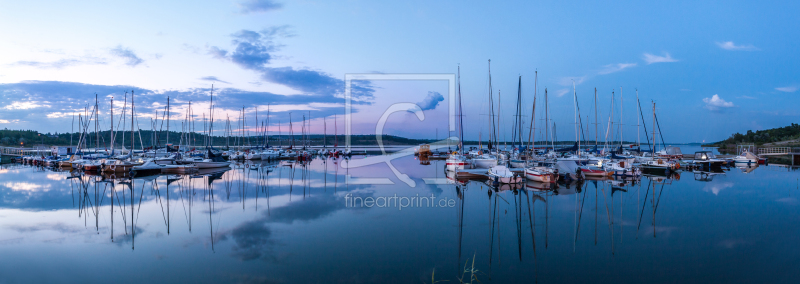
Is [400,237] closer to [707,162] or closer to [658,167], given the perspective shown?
[658,167]

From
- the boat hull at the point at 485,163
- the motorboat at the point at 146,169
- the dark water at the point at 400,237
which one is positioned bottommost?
the dark water at the point at 400,237

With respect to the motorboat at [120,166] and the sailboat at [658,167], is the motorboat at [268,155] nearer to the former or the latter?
the motorboat at [120,166]

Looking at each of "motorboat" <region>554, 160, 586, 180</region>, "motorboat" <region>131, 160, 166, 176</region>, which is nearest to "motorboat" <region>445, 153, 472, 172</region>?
"motorboat" <region>554, 160, 586, 180</region>

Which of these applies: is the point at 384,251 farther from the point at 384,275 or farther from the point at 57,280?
the point at 57,280

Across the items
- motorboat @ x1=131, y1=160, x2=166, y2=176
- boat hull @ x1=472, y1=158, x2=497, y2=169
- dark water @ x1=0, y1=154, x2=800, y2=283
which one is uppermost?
boat hull @ x1=472, y1=158, x2=497, y2=169

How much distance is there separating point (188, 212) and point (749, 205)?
2462cm

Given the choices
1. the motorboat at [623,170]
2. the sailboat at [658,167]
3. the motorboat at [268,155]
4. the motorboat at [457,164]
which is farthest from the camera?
the motorboat at [268,155]

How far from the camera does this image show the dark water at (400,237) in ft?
27.8

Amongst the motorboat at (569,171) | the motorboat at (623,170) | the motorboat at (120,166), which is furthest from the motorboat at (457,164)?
the motorboat at (120,166)

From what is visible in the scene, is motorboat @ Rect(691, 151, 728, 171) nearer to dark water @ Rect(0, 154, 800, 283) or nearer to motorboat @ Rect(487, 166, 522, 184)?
dark water @ Rect(0, 154, 800, 283)

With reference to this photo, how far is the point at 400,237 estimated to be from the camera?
1145 centimetres

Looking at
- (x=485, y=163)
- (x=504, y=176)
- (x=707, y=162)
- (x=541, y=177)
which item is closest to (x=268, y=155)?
(x=485, y=163)

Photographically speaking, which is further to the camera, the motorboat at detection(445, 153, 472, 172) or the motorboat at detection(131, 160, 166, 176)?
the motorboat at detection(131, 160, 166, 176)

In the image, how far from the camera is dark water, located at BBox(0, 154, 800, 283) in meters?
8.48
